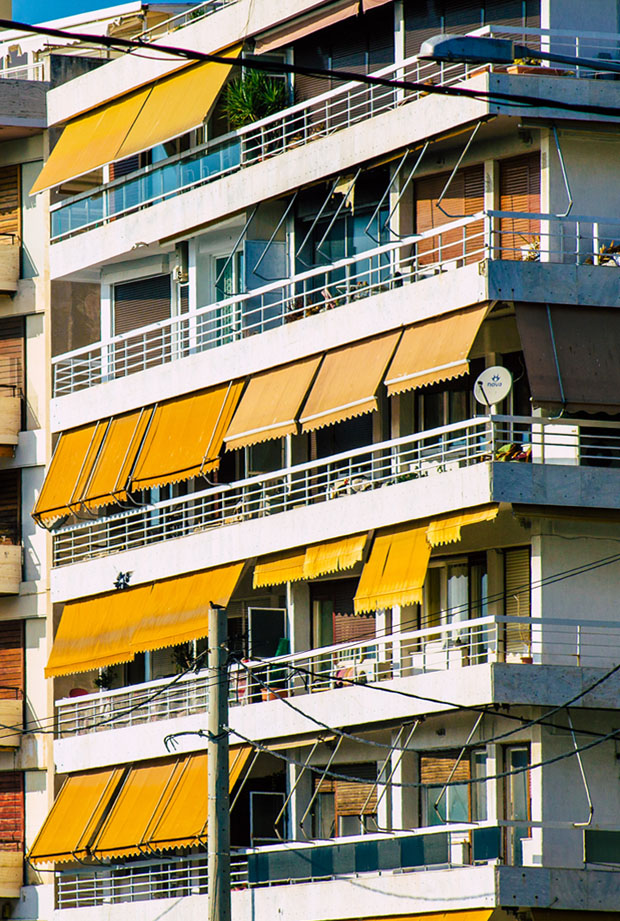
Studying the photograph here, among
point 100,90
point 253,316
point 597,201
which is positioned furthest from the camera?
point 100,90

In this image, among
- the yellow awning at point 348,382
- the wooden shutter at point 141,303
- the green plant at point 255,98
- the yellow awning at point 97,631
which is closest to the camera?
the yellow awning at point 348,382

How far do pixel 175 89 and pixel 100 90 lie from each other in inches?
106

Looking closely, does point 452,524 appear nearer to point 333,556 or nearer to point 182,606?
point 333,556

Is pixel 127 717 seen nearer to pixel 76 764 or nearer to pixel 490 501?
pixel 76 764

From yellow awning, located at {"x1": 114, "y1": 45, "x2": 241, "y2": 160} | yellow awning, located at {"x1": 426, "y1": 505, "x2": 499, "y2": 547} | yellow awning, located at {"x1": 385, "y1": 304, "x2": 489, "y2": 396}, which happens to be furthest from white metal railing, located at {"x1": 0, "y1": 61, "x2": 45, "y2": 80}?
yellow awning, located at {"x1": 426, "y1": 505, "x2": 499, "y2": 547}

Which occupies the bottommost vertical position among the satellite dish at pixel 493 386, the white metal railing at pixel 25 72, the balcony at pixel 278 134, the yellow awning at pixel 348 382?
the satellite dish at pixel 493 386

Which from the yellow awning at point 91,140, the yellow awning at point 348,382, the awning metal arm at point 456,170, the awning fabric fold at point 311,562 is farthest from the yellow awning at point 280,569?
the yellow awning at point 91,140

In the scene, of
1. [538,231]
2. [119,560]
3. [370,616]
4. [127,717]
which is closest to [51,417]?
[119,560]

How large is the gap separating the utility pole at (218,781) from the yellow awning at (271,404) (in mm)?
6802

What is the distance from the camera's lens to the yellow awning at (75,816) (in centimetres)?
3591

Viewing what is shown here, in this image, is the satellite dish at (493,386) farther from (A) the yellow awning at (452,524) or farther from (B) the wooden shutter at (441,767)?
(B) the wooden shutter at (441,767)

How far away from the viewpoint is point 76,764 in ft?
121

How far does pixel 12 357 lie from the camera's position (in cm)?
4028

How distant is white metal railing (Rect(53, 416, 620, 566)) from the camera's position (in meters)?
29.8
